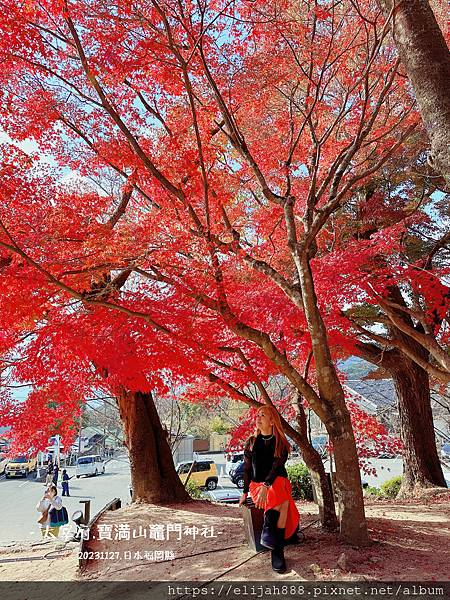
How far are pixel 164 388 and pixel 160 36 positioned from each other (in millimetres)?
5825

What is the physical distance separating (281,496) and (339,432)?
4.16ft

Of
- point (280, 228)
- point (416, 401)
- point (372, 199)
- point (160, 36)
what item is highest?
point (372, 199)

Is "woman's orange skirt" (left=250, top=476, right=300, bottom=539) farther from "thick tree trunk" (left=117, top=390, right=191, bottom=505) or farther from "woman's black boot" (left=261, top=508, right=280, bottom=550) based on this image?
"thick tree trunk" (left=117, top=390, right=191, bottom=505)

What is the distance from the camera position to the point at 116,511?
9297 mm

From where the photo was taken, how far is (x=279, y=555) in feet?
14.7

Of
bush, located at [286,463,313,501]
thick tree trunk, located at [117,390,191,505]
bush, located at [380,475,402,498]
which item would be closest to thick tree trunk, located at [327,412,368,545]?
thick tree trunk, located at [117,390,191,505]

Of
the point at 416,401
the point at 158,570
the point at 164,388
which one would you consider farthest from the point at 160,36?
the point at 416,401

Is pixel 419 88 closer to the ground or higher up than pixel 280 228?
closer to the ground

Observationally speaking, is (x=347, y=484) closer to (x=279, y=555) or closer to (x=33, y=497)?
(x=279, y=555)

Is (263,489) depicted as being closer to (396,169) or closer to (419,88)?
(419,88)

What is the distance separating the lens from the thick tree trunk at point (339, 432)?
5281 millimetres

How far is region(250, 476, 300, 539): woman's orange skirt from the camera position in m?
4.64


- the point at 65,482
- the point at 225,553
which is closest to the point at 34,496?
the point at 65,482

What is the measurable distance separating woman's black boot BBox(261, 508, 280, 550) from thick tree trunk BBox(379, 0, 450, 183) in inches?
145
